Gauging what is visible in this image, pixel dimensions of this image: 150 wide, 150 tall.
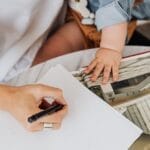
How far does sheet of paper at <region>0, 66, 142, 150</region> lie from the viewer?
0.55 meters

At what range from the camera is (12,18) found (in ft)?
2.49

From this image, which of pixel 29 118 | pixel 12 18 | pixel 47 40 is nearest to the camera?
pixel 29 118

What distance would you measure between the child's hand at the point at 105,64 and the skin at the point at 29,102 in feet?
0.40

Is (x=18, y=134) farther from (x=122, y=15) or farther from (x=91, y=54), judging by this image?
(x=122, y=15)

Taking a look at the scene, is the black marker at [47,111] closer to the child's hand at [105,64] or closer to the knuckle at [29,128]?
the knuckle at [29,128]

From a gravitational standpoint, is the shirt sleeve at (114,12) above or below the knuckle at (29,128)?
below

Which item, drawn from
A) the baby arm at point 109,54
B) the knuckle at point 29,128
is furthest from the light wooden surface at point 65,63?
the knuckle at point 29,128

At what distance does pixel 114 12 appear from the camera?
775 millimetres

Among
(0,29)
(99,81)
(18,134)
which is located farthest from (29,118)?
(0,29)

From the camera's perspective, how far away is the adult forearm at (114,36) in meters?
0.76

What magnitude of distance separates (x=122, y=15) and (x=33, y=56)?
0.23 m

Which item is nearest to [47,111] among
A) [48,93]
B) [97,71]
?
[48,93]

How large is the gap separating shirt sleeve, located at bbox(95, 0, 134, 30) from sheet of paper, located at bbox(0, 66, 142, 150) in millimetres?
237

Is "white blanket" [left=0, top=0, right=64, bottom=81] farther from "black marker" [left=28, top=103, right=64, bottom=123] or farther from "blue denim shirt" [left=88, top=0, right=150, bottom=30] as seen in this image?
"black marker" [left=28, top=103, right=64, bottom=123]
